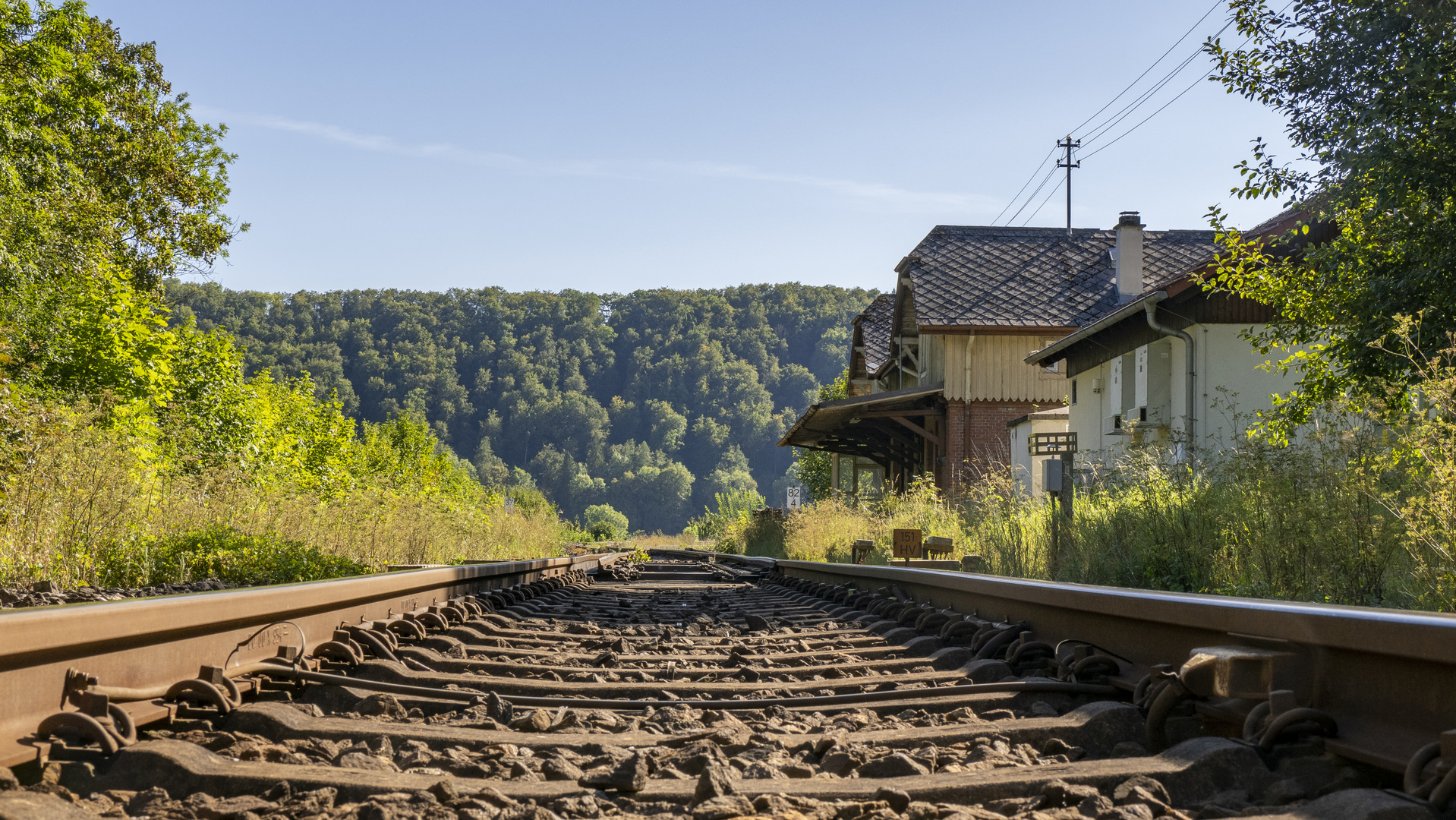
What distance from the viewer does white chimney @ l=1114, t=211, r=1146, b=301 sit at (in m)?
23.9

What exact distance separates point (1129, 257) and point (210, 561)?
74.2 ft

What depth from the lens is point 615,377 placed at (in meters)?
136

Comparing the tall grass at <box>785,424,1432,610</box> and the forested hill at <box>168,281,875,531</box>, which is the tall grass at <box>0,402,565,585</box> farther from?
the forested hill at <box>168,281,875,531</box>

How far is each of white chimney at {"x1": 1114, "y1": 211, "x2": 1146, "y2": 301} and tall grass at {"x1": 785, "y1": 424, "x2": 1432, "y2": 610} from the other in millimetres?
14183

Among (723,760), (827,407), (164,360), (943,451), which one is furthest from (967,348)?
(723,760)

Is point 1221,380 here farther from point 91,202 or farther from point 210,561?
point 91,202

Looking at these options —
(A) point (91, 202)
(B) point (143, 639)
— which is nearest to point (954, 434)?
(A) point (91, 202)

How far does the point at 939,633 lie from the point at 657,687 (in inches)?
66.0

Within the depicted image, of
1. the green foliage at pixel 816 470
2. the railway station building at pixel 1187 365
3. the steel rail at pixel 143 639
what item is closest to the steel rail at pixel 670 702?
the steel rail at pixel 143 639

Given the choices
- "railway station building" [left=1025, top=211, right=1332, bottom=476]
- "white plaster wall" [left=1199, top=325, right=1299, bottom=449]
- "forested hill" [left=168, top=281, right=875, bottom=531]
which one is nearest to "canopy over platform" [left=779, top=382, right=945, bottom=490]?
"railway station building" [left=1025, top=211, right=1332, bottom=476]

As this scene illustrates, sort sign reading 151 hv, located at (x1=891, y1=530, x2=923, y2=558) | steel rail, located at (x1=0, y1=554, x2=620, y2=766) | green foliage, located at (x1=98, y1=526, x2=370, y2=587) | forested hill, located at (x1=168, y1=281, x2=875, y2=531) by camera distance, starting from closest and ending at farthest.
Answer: steel rail, located at (x1=0, y1=554, x2=620, y2=766), green foliage, located at (x1=98, y1=526, x2=370, y2=587), sign reading 151 hv, located at (x1=891, y1=530, x2=923, y2=558), forested hill, located at (x1=168, y1=281, x2=875, y2=531)

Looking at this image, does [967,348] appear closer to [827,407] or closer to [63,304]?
[827,407]

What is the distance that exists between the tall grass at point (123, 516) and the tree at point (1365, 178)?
8.12 m

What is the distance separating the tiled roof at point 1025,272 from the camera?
79.6ft
